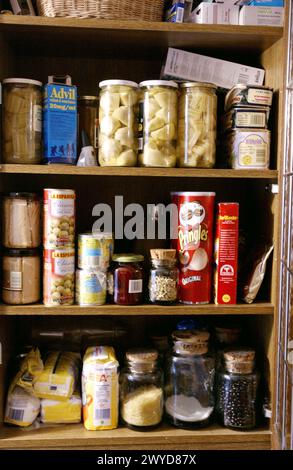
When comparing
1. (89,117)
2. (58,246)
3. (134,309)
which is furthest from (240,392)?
(89,117)

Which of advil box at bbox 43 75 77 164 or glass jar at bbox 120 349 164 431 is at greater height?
advil box at bbox 43 75 77 164

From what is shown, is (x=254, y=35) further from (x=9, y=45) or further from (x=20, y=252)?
(x=20, y=252)

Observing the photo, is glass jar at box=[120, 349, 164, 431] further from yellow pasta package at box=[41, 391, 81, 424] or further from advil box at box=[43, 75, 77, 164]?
advil box at box=[43, 75, 77, 164]

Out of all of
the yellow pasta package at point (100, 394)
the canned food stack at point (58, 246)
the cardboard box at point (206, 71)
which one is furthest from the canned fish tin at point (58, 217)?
the cardboard box at point (206, 71)

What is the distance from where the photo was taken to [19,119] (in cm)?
137

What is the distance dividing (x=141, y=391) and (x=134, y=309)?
0.84 feet

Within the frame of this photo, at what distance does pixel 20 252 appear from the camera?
141 cm

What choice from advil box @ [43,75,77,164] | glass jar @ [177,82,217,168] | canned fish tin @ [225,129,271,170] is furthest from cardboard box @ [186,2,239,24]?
advil box @ [43,75,77,164]

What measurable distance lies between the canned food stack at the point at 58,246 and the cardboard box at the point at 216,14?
0.61m

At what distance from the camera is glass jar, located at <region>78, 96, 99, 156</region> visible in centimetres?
146

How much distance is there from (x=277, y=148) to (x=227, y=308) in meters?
0.47

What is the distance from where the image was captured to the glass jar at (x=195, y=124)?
1.41m

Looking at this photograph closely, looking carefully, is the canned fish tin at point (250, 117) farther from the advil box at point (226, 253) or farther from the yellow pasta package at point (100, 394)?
the yellow pasta package at point (100, 394)

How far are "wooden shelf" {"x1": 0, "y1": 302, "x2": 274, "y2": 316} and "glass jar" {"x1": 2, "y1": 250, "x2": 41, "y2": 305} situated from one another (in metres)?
0.03
